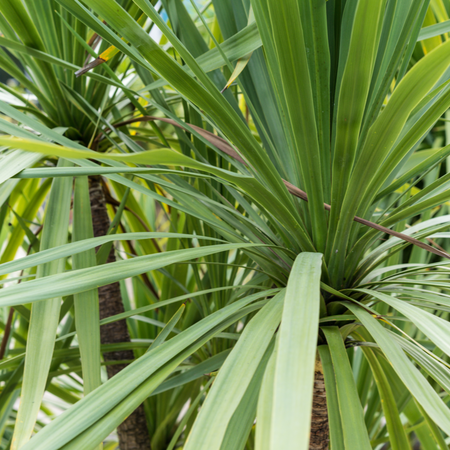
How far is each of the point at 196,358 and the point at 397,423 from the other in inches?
12.3

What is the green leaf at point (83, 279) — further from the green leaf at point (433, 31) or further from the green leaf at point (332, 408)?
the green leaf at point (433, 31)

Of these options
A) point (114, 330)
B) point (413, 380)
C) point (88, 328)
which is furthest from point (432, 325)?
point (114, 330)

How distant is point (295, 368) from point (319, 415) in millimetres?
246

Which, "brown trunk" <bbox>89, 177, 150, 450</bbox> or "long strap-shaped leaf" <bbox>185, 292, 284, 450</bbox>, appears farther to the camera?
"brown trunk" <bbox>89, 177, 150, 450</bbox>

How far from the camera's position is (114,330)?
62cm

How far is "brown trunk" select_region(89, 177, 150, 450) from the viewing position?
0.62 metres

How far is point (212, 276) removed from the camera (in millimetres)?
550

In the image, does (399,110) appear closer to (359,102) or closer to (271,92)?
(359,102)

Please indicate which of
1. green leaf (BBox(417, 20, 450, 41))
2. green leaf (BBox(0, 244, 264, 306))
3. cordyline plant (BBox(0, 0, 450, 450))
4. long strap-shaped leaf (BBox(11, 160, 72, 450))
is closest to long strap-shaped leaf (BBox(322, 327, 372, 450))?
cordyline plant (BBox(0, 0, 450, 450))

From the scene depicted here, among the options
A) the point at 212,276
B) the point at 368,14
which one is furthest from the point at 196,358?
the point at 368,14

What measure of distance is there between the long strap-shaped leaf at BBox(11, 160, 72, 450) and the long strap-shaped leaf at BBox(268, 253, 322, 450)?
0.20 meters

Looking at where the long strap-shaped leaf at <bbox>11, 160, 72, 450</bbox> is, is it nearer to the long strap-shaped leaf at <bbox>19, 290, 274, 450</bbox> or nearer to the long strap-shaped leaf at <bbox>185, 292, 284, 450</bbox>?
the long strap-shaped leaf at <bbox>19, 290, 274, 450</bbox>

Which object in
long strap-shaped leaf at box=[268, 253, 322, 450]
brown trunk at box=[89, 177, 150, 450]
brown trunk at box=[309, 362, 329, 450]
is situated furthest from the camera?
brown trunk at box=[89, 177, 150, 450]

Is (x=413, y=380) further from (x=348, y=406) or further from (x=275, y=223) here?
(x=275, y=223)
